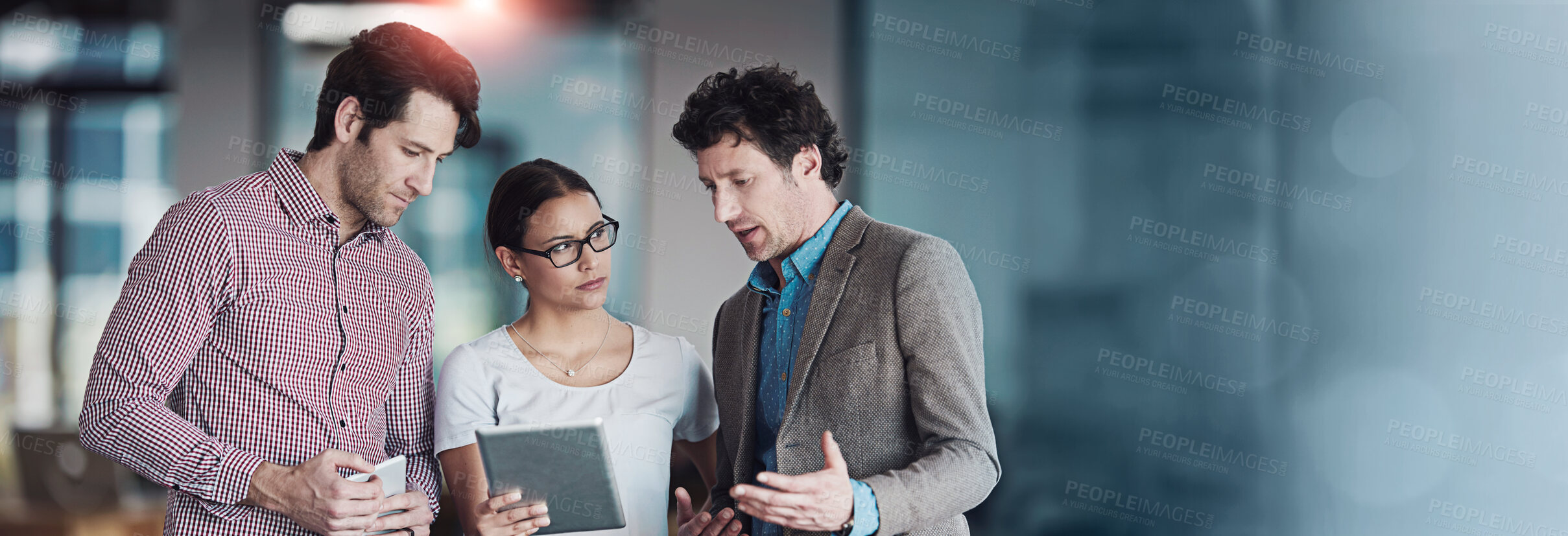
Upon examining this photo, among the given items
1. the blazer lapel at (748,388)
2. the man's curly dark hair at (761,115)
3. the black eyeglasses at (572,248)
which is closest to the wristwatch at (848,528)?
the blazer lapel at (748,388)

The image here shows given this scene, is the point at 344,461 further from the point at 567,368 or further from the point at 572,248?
the point at 572,248

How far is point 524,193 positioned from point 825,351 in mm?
814

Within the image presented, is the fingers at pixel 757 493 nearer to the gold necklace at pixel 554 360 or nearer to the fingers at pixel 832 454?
the fingers at pixel 832 454

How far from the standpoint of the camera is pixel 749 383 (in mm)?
A: 1818

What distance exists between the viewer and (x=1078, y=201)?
3635 millimetres

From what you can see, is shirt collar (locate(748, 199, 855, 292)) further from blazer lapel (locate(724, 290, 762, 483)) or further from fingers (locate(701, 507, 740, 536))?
fingers (locate(701, 507, 740, 536))

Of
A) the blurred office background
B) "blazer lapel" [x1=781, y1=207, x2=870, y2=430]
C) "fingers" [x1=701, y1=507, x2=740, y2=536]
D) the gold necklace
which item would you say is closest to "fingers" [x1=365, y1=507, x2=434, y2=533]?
the gold necklace

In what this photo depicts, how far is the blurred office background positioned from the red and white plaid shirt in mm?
810

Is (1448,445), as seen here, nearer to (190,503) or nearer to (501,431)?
(501,431)

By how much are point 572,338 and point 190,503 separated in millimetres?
740

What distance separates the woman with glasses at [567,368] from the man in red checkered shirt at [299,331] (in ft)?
0.42

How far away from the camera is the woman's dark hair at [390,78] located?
73.2 inches

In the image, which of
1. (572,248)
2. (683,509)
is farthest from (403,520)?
(572,248)

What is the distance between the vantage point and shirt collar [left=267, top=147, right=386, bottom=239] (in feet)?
6.05
